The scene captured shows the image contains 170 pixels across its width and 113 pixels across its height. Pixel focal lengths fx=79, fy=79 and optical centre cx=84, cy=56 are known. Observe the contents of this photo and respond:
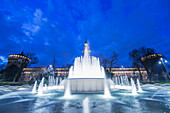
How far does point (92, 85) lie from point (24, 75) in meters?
63.6

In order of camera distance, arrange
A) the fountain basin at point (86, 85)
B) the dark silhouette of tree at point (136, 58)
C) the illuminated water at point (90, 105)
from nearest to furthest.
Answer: the illuminated water at point (90, 105) → the fountain basin at point (86, 85) → the dark silhouette of tree at point (136, 58)

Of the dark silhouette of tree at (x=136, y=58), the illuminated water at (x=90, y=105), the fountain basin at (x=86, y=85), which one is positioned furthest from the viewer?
the dark silhouette of tree at (x=136, y=58)

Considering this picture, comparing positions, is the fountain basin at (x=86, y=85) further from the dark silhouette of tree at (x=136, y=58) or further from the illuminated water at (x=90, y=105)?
the dark silhouette of tree at (x=136, y=58)

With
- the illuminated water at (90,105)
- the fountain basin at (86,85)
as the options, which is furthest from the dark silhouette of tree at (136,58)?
the illuminated water at (90,105)

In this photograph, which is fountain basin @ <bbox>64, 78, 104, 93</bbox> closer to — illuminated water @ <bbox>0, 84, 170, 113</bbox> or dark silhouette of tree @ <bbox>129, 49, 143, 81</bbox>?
illuminated water @ <bbox>0, 84, 170, 113</bbox>

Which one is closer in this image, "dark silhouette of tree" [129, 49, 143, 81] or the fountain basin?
the fountain basin

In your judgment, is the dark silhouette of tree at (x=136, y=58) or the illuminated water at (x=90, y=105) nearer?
the illuminated water at (x=90, y=105)

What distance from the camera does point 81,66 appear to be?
39.4 feet

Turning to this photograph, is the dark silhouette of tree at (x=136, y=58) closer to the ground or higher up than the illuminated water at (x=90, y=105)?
higher up

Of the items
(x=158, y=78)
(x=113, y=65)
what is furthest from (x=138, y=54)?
(x=158, y=78)

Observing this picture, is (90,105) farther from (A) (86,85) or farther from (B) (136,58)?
(B) (136,58)

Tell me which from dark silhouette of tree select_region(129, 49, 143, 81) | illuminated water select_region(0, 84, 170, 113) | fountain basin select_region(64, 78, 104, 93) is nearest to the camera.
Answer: illuminated water select_region(0, 84, 170, 113)

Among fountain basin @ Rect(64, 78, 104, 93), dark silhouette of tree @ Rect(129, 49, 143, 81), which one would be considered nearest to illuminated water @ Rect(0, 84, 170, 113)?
fountain basin @ Rect(64, 78, 104, 93)

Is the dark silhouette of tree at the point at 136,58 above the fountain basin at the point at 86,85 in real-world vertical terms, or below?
above
